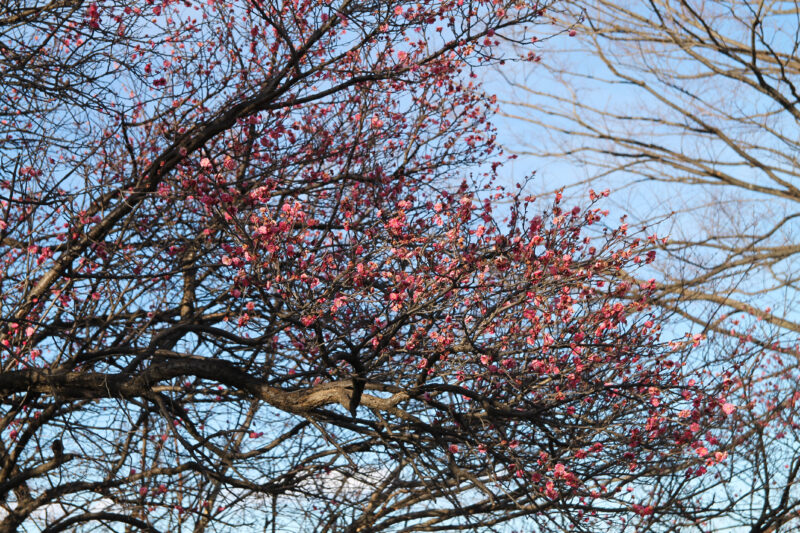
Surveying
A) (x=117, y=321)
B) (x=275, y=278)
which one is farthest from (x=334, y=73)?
(x=117, y=321)

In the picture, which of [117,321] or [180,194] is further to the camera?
[117,321]

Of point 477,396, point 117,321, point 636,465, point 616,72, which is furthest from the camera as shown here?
point 616,72

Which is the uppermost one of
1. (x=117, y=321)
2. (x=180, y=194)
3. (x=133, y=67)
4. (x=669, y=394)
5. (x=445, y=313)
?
(x=133, y=67)

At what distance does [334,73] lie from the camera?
23.1 feet

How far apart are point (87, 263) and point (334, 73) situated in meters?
3.24

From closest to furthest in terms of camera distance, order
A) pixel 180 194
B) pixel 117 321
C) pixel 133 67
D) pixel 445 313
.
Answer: pixel 445 313 → pixel 133 67 → pixel 180 194 → pixel 117 321

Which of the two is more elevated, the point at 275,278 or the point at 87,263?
the point at 87,263

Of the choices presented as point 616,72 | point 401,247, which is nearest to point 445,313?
point 401,247

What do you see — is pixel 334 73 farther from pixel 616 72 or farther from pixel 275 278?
pixel 616 72

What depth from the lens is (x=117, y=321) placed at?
748 centimetres

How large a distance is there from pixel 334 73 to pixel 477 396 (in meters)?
3.88

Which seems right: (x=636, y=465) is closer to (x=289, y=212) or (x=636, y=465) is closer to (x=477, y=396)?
(x=477, y=396)

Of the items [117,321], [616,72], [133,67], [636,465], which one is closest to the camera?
[636,465]

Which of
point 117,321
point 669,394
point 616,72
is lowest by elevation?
point 669,394
